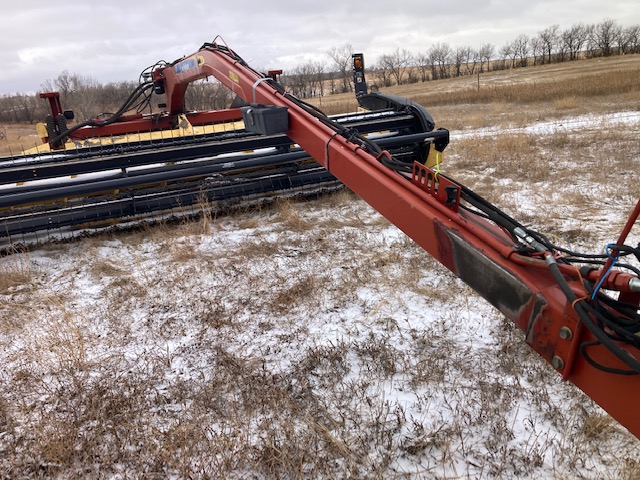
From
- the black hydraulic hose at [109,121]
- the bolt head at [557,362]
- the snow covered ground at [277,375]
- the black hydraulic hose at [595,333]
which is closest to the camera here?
the black hydraulic hose at [595,333]

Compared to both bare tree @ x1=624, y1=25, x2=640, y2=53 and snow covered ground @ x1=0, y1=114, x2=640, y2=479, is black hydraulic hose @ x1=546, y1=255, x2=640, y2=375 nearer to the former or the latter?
snow covered ground @ x1=0, y1=114, x2=640, y2=479

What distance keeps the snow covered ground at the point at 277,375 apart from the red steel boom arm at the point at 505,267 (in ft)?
2.90

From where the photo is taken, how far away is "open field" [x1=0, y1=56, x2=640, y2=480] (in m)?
2.14

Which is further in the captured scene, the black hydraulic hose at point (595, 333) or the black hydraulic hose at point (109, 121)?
the black hydraulic hose at point (109, 121)

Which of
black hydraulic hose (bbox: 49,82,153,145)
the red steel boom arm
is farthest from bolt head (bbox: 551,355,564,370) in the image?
black hydraulic hose (bbox: 49,82,153,145)

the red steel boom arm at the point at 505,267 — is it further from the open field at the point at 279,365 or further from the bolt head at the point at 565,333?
the open field at the point at 279,365

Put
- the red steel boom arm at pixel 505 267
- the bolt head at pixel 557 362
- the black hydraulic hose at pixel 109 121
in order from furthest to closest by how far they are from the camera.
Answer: the black hydraulic hose at pixel 109 121, the bolt head at pixel 557 362, the red steel boom arm at pixel 505 267

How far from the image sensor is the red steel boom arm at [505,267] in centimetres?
137

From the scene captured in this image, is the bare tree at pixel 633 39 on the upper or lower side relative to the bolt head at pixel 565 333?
upper

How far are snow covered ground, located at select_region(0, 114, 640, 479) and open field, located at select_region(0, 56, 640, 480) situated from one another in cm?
1

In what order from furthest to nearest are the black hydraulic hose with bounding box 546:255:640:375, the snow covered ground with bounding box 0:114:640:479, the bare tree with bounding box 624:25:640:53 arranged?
the bare tree with bounding box 624:25:640:53, the snow covered ground with bounding box 0:114:640:479, the black hydraulic hose with bounding box 546:255:640:375

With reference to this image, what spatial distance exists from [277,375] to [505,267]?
162 centimetres

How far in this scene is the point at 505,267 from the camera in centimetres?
163

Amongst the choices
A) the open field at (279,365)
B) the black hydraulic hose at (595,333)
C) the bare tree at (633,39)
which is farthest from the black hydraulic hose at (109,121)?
the bare tree at (633,39)
